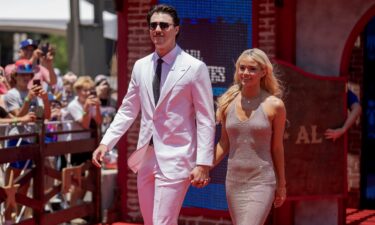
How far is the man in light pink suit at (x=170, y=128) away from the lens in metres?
6.10

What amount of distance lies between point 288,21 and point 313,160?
1560mm

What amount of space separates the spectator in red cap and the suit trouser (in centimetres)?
526

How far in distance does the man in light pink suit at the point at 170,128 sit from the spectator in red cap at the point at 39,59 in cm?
520

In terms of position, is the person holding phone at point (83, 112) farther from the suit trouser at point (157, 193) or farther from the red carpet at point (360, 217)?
the suit trouser at point (157, 193)

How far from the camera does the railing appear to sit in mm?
8914

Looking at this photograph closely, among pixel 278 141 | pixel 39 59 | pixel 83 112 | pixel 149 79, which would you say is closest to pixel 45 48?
pixel 39 59

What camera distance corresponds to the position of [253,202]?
6.12m

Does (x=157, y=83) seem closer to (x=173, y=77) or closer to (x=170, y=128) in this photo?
(x=173, y=77)

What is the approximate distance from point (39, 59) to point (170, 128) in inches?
256

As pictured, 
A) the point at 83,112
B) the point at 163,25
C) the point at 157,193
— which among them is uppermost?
the point at 163,25

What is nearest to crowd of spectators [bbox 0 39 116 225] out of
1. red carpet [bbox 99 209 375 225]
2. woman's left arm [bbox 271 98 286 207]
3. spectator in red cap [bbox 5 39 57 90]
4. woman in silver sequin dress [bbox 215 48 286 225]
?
spectator in red cap [bbox 5 39 57 90]

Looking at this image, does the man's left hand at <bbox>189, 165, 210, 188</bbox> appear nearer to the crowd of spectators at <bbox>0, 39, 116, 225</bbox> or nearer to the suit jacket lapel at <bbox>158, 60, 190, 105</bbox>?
the suit jacket lapel at <bbox>158, 60, 190, 105</bbox>

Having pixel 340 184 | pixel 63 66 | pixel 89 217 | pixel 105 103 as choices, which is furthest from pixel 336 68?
pixel 63 66

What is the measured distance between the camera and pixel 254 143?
6211 mm
